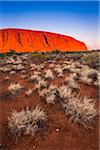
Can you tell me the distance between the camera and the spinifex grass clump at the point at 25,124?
475cm

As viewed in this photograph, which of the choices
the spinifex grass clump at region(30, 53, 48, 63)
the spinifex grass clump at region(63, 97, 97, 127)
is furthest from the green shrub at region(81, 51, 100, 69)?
the spinifex grass clump at region(63, 97, 97, 127)

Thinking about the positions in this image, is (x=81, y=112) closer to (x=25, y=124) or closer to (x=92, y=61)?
(x=25, y=124)

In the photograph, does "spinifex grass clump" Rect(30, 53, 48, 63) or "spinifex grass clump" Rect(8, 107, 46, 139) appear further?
"spinifex grass clump" Rect(30, 53, 48, 63)

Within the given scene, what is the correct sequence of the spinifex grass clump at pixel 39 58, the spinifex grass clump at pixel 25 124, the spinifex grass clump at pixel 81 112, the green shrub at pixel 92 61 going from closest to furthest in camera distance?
the spinifex grass clump at pixel 25 124 < the spinifex grass clump at pixel 81 112 < the green shrub at pixel 92 61 < the spinifex grass clump at pixel 39 58

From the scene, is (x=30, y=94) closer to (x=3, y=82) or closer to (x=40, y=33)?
(x=3, y=82)

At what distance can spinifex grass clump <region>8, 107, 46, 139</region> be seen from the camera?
15.6ft

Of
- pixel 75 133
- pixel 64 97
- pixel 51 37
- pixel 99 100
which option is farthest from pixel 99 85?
pixel 51 37

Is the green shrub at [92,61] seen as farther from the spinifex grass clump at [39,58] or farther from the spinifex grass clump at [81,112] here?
the spinifex grass clump at [81,112]

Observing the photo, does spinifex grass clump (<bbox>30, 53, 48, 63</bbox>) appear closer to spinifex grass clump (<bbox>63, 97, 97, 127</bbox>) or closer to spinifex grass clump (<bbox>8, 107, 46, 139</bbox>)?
spinifex grass clump (<bbox>63, 97, 97, 127</bbox>)

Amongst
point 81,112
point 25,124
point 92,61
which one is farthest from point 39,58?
point 25,124

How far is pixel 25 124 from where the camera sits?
493 cm

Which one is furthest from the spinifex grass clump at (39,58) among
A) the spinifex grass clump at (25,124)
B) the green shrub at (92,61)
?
the spinifex grass clump at (25,124)

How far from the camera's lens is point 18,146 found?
4422 millimetres

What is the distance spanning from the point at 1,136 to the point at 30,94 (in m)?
2.74
